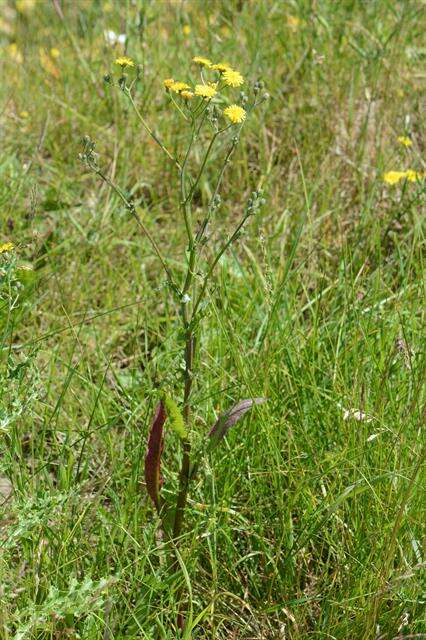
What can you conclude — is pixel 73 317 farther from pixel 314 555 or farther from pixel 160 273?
pixel 314 555

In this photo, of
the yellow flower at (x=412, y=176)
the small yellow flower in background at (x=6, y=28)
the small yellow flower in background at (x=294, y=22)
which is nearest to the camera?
the yellow flower at (x=412, y=176)

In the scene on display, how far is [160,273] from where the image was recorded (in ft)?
8.71

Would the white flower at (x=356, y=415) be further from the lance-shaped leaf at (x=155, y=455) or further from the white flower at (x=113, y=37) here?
the white flower at (x=113, y=37)

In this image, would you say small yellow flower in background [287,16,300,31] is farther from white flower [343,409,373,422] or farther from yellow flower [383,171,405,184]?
white flower [343,409,373,422]

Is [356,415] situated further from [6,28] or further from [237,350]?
[6,28]

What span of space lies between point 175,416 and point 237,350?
1.19 ft

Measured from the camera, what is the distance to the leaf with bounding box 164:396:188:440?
5.22 feet

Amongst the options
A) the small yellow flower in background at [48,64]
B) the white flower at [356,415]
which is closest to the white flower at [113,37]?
the small yellow flower in background at [48,64]

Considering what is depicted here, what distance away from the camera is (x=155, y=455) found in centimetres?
166

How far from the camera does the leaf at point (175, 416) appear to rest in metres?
1.59

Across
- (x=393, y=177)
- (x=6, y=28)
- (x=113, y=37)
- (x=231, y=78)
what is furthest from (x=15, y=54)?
(x=231, y=78)

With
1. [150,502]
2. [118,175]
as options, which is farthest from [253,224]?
[150,502]

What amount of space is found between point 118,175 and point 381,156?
84 cm

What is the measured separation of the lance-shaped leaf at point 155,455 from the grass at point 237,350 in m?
0.07
